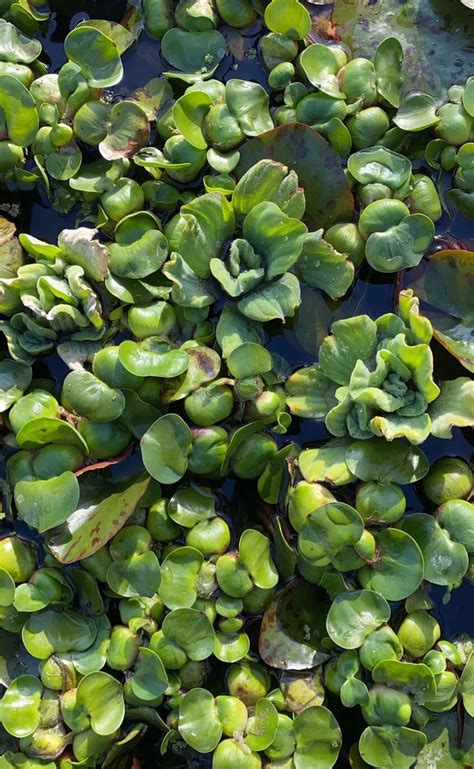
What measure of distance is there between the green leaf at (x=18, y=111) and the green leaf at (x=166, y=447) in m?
1.30

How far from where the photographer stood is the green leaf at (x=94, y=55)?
2857 mm

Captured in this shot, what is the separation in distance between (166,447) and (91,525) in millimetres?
404

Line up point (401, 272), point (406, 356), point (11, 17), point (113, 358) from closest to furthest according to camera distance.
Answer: point (406, 356) → point (113, 358) → point (401, 272) → point (11, 17)

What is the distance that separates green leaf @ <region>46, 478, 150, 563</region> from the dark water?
6.8 inches

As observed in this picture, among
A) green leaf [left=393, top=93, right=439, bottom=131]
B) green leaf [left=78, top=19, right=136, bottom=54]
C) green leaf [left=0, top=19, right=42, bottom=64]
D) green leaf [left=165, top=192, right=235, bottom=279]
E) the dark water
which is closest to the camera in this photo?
green leaf [left=165, top=192, right=235, bottom=279]

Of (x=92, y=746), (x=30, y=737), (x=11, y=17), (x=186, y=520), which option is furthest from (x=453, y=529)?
(x=11, y=17)

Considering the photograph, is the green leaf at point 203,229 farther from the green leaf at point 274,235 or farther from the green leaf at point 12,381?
the green leaf at point 12,381

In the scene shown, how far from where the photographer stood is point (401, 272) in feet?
9.34

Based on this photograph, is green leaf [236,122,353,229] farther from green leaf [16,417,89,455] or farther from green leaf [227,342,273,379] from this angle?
green leaf [16,417,89,455]

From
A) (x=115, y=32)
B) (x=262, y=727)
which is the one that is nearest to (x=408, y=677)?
(x=262, y=727)

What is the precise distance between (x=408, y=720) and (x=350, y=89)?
7.83 ft

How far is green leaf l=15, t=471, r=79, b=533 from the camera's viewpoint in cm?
254

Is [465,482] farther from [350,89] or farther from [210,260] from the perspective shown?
[350,89]

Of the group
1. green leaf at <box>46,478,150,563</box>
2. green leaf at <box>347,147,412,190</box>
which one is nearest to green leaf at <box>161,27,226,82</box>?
green leaf at <box>347,147,412,190</box>
